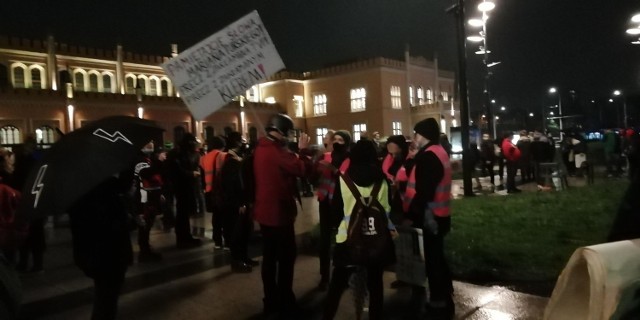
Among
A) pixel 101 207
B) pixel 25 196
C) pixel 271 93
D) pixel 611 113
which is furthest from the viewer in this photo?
pixel 611 113

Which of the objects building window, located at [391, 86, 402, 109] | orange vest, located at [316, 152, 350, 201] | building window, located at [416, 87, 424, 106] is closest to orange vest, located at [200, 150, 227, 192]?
orange vest, located at [316, 152, 350, 201]

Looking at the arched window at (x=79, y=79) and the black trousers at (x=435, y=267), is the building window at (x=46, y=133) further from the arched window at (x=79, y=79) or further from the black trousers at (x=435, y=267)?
the black trousers at (x=435, y=267)

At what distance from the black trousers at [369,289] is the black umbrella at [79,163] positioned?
77.0 inches

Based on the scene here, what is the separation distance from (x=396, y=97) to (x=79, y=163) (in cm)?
3844

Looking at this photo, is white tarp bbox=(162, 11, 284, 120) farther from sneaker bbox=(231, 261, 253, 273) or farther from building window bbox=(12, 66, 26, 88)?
building window bbox=(12, 66, 26, 88)

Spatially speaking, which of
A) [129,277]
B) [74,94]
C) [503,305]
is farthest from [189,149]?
[74,94]

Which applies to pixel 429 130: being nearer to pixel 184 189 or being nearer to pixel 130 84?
pixel 184 189

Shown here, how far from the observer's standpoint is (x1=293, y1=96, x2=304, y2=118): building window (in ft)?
144

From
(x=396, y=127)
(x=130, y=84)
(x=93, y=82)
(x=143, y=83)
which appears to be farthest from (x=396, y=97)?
(x=93, y=82)

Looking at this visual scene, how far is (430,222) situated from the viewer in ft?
15.5

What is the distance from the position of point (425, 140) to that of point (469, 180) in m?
9.09

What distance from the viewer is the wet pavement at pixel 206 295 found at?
5.23 m

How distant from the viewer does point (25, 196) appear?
138 inches

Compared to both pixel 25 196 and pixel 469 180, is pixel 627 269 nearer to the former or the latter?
pixel 25 196
